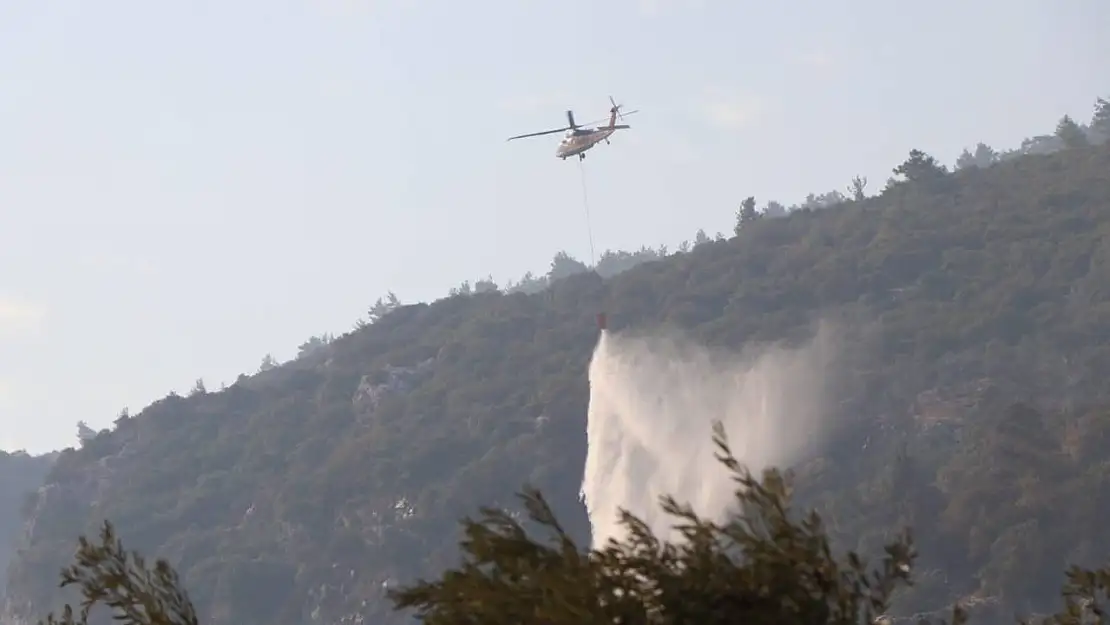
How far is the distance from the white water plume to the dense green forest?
164 cm

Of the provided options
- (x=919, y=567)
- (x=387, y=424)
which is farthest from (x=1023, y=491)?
(x=387, y=424)

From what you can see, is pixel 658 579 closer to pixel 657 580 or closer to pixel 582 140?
pixel 657 580

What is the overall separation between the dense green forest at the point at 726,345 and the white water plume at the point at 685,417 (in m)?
1.64

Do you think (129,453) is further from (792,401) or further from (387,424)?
(792,401)

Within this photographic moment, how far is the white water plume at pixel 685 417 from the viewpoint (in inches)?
3425

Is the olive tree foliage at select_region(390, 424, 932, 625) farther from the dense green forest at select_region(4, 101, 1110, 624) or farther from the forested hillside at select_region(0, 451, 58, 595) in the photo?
the forested hillside at select_region(0, 451, 58, 595)

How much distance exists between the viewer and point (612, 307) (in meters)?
114

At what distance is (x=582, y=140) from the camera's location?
66.6 meters

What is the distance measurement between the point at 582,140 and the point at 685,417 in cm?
3220

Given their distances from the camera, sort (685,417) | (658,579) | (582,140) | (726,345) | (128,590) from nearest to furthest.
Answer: (658,579)
(128,590)
(582,140)
(685,417)
(726,345)

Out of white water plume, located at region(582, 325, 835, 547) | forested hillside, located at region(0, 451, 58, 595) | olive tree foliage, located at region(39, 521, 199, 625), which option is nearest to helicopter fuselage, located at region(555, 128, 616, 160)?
white water plume, located at region(582, 325, 835, 547)

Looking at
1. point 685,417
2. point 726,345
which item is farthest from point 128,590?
point 726,345

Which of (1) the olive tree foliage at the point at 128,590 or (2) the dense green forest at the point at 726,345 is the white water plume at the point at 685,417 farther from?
(1) the olive tree foliage at the point at 128,590

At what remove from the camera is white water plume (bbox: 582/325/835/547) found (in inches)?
3425
